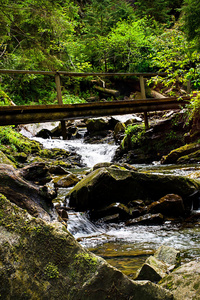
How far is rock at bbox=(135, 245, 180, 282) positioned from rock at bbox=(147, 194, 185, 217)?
6.45 ft

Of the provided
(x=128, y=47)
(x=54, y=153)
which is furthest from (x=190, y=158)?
(x=128, y=47)

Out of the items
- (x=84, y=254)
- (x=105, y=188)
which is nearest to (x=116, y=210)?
(x=105, y=188)

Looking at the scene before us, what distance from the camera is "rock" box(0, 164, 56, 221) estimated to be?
9.16 ft

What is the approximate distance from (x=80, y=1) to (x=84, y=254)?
35.7m

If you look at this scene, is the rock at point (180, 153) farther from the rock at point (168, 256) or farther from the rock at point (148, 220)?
the rock at point (168, 256)

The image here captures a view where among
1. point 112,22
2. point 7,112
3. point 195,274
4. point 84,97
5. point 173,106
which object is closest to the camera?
point 195,274

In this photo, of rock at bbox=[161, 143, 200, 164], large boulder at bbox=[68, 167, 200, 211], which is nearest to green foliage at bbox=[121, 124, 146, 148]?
rock at bbox=[161, 143, 200, 164]

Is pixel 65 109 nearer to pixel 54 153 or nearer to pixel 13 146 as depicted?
pixel 13 146

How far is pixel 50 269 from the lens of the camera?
1.45 m

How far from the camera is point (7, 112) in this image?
7.37m

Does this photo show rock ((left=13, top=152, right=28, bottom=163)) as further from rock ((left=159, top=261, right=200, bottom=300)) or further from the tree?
rock ((left=159, top=261, right=200, bottom=300))

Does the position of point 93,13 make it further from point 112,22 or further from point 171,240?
point 171,240

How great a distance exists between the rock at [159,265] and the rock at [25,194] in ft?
3.75

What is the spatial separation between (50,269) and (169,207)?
3.77m
